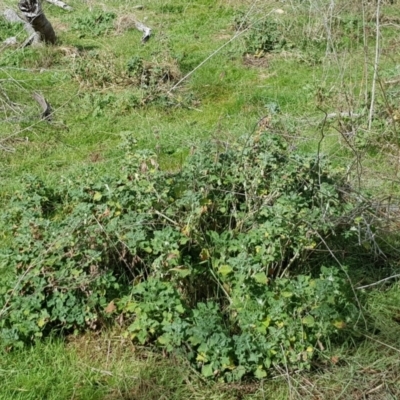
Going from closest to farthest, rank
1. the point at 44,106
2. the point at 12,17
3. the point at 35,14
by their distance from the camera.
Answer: the point at 44,106
the point at 35,14
the point at 12,17

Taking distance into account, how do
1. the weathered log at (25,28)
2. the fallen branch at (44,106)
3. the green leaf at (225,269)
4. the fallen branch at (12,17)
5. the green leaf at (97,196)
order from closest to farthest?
the green leaf at (225,269) → the green leaf at (97,196) → the fallen branch at (44,106) → the weathered log at (25,28) → the fallen branch at (12,17)

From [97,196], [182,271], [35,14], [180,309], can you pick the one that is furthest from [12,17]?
[180,309]

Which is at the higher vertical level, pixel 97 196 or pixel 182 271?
pixel 97 196

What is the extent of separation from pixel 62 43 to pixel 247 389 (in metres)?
7.63

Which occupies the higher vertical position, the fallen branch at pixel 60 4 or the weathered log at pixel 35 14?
the weathered log at pixel 35 14

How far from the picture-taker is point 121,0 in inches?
468

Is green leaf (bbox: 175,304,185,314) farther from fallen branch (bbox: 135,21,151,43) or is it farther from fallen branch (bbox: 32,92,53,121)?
fallen branch (bbox: 135,21,151,43)

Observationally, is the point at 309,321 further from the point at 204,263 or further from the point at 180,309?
the point at 204,263

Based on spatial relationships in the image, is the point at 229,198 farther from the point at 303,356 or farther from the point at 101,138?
the point at 101,138

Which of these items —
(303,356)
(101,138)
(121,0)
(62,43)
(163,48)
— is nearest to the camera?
(303,356)

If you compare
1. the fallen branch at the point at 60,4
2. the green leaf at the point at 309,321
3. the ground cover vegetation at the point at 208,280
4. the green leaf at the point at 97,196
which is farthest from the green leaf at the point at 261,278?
the fallen branch at the point at 60,4

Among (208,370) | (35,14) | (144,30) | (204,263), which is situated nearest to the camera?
(208,370)

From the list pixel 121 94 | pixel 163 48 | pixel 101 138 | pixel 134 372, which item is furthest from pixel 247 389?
pixel 163 48

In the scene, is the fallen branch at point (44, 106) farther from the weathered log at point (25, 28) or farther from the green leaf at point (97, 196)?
the green leaf at point (97, 196)
